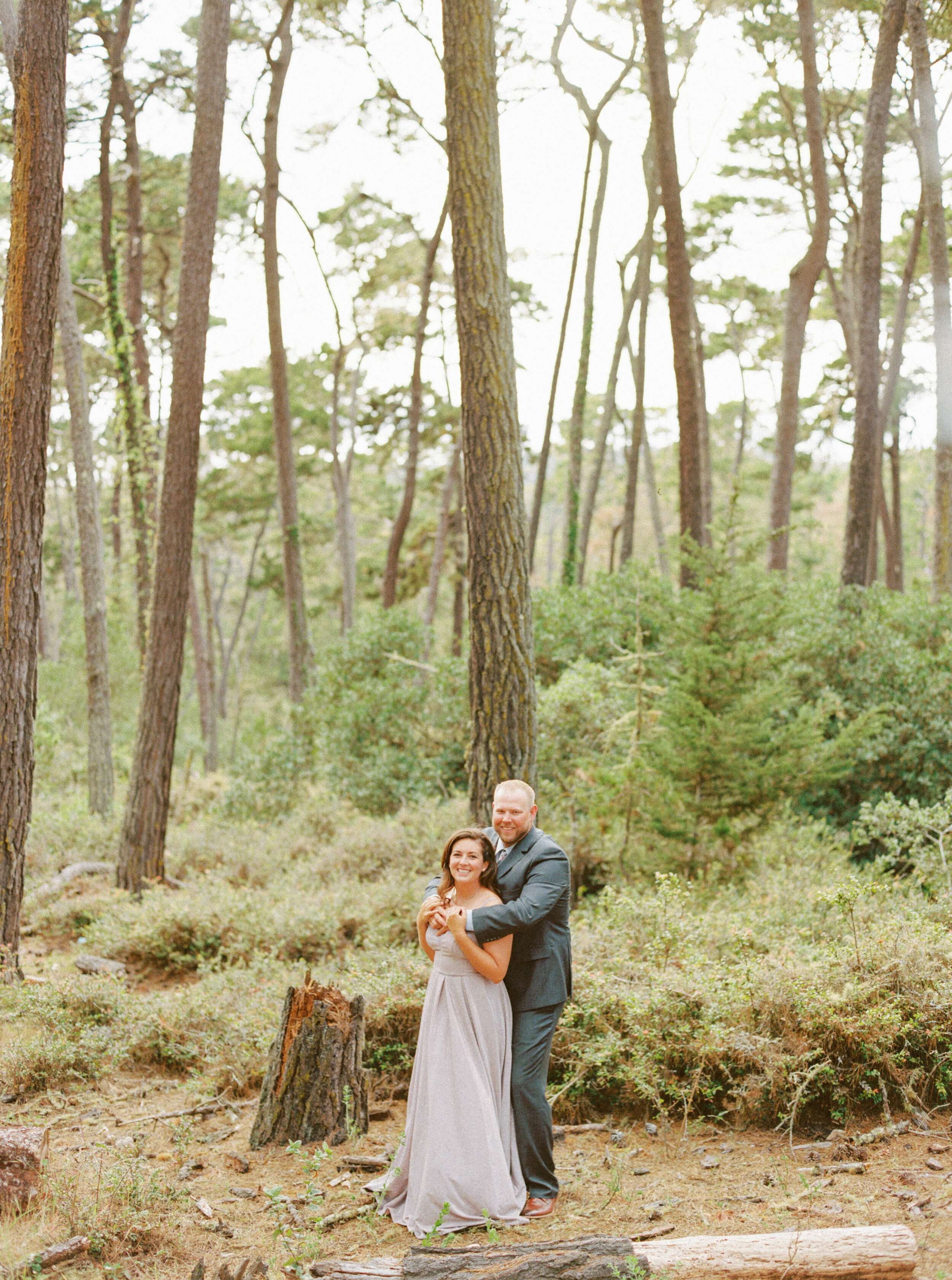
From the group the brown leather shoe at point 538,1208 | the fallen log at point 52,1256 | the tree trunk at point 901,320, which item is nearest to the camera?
the fallen log at point 52,1256

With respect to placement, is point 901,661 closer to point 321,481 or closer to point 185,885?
point 185,885

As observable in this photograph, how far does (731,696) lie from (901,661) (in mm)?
3921

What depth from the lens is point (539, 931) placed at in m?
4.55

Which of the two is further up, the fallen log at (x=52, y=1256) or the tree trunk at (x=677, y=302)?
the tree trunk at (x=677, y=302)

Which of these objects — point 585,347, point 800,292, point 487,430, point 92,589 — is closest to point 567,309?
point 585,347

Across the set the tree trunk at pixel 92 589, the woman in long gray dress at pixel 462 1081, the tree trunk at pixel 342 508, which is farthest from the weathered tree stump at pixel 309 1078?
the tree trunk at pixel 342 508

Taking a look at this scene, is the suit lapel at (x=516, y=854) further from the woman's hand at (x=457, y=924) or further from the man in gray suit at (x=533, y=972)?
the woman's hand at (x=457, y=924)

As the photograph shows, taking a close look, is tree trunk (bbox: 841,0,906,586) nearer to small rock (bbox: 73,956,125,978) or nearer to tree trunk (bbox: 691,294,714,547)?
tree trunk (bbox: 691,294,714,547)

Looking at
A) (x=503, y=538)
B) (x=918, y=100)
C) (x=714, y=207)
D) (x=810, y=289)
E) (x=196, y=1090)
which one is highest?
(x=714, y=207)

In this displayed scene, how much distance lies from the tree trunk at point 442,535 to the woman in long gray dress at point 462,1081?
18236 mm

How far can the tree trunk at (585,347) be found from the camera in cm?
2027

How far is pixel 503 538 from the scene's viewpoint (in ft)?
22.4

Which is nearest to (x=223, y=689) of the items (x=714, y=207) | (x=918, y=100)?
(x=714, y=207)

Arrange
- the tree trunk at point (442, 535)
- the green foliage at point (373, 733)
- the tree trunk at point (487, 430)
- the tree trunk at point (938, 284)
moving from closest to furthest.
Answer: the tree trunk at point (487, 430) → the green foliage at point (373, 733) → the tree trunk at point (938, 284) → the tree trunk at point (442, 535)
